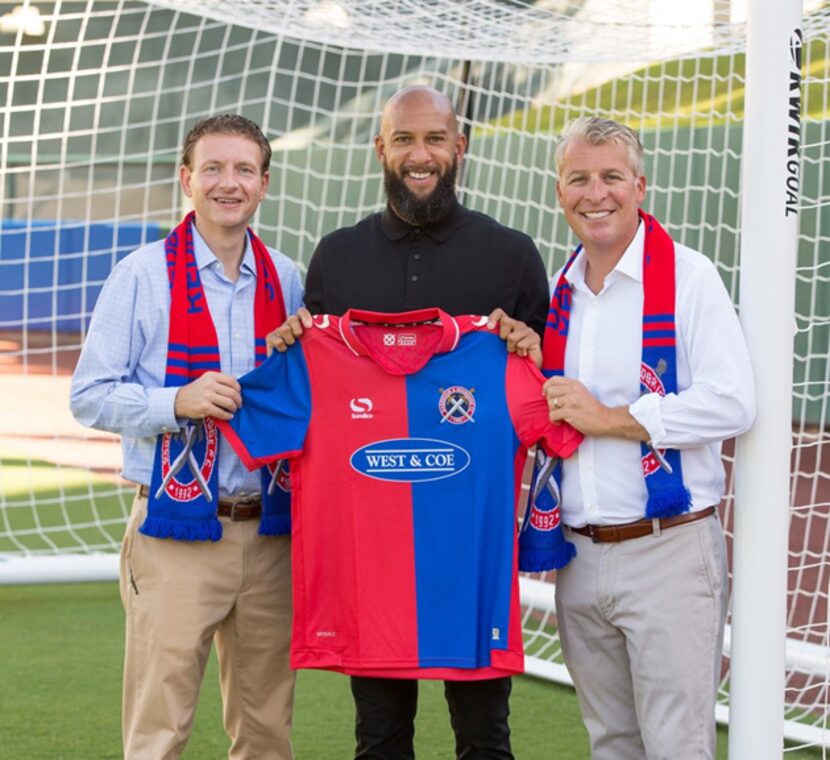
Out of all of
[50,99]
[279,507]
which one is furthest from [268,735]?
[50,99]

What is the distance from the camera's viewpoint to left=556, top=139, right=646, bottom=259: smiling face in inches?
89.7

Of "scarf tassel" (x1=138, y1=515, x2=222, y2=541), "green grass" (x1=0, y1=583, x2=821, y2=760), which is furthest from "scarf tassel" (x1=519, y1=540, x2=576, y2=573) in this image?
"green grass" (x1=0, y1=583, x2=821, y2=760)

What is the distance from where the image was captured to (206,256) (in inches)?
101

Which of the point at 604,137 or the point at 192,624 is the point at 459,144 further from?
the point at 192,624

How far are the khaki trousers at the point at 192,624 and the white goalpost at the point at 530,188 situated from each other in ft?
2.99

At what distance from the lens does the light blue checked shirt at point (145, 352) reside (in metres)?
2.45

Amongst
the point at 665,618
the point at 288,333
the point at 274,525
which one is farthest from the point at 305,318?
the point at 665,618

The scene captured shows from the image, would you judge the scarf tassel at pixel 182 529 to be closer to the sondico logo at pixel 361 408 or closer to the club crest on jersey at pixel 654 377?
the sondico logo at pixel 361 408

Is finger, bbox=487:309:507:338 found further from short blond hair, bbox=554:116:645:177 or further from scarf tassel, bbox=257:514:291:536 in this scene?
scarf tassel, bbox=257:514:291:536

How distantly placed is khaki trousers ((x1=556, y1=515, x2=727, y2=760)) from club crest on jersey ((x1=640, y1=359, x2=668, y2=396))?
252 millimetres

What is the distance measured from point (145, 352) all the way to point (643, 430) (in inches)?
38.4

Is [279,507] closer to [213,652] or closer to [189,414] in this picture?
[189,414]

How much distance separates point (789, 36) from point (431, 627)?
4.01 feet

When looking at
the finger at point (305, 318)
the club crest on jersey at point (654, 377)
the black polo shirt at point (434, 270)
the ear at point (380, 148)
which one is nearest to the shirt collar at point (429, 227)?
the black polo shirt at point (434, 270)
